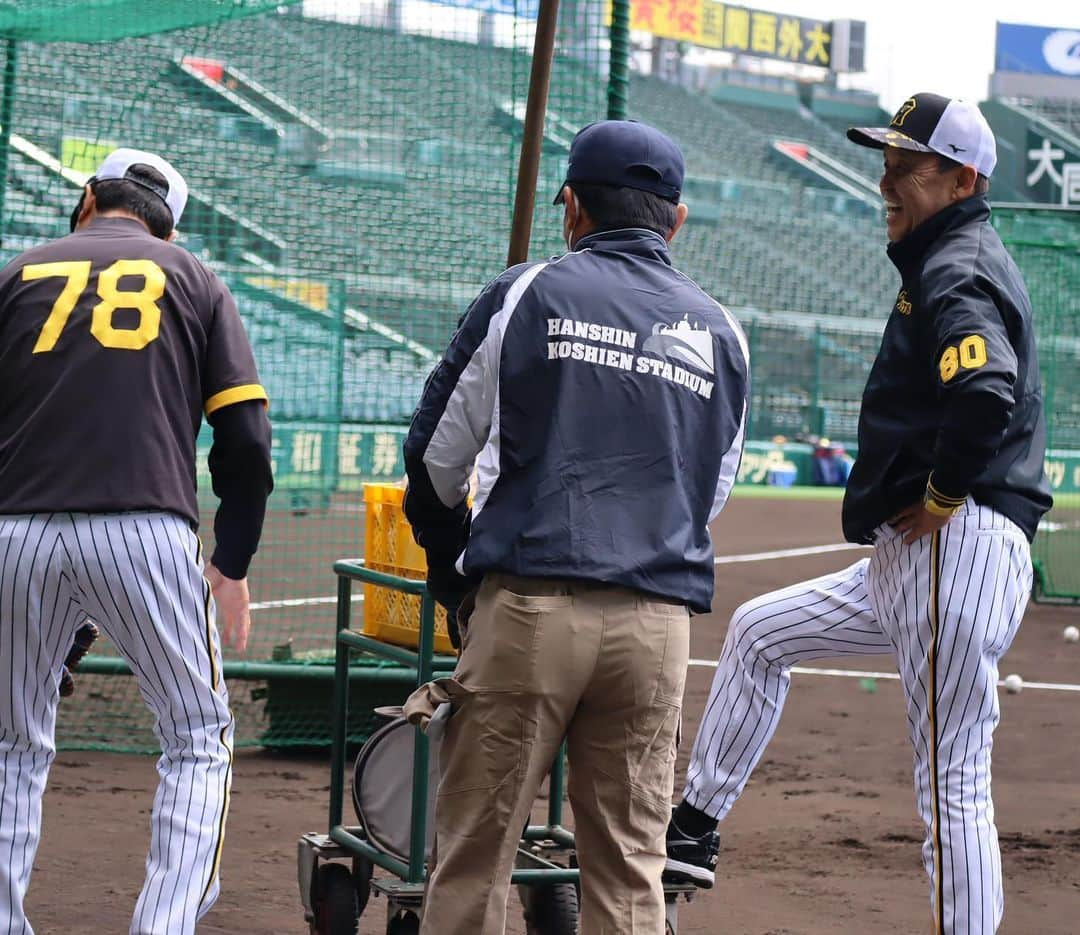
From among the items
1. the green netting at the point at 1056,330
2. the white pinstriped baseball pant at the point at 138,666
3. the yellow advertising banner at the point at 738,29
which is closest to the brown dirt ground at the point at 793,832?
the white pinstriped baseball pant at the point at 138,666

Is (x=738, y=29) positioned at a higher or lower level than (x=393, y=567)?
higher

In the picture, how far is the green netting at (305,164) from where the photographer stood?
7723mm

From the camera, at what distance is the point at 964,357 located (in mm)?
3576

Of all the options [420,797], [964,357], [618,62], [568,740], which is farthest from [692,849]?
[618,62]

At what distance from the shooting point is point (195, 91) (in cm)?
955

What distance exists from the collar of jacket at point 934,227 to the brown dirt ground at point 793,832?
80.6 inches

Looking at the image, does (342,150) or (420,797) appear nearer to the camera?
(420,797)

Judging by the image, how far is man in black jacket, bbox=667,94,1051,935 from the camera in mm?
3652

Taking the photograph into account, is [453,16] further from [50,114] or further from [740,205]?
[740,205]

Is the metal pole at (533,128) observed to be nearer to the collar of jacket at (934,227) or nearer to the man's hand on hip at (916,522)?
the collar of jacket at (934,227)

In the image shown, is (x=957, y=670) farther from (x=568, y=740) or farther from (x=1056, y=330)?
(x=1056, y=330)

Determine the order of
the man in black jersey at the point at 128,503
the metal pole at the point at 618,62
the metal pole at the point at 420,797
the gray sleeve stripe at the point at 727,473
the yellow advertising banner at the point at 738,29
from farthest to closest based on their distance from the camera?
the yellow advertising banner at the point at 738,29
the metal pole at the point at 618,62
the metal pole at the point at 420,797
the man in black jersey at the point at 128,503
the gray sleeve stripe at the point at 727,473

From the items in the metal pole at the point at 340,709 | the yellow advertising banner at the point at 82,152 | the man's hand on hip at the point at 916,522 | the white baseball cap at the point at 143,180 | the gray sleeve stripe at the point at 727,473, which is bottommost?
the metal pole at the point at 340,709

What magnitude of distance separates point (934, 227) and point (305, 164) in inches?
258
